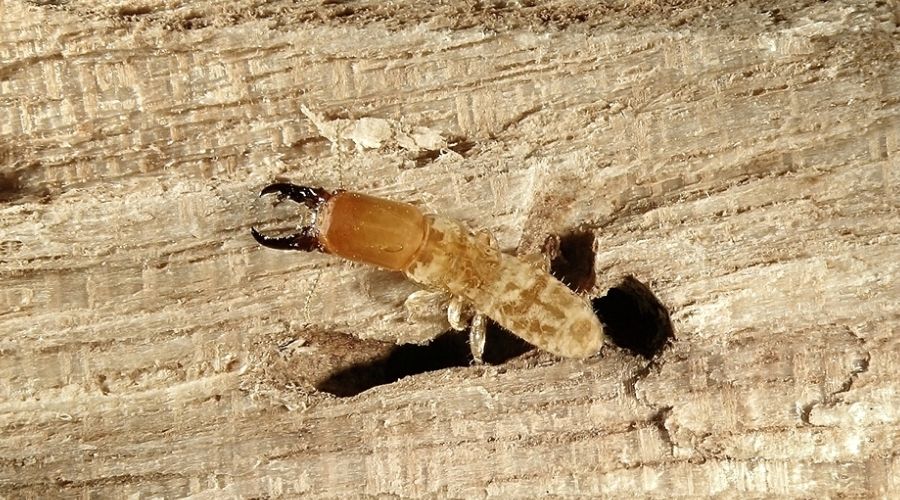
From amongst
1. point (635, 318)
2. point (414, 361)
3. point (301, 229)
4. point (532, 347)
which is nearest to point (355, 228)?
point (301, 229)

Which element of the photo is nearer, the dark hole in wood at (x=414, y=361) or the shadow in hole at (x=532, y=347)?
the shadow in hole at (x=532, y=347)

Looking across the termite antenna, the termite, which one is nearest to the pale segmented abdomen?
the termite

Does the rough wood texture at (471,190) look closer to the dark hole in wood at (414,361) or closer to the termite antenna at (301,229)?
the termite antenna at (301,229)

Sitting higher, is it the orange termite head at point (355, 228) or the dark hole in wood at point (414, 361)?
the orange termite head at point (355, 228)

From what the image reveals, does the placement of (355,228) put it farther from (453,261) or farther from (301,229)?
(453,261)

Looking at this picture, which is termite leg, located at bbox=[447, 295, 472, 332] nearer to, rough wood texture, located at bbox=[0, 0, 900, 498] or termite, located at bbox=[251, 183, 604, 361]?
termite, located at bbox=[251, 183, 604, 361]

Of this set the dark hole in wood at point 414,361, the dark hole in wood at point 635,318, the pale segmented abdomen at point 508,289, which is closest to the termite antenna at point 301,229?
the pale segmented abdomen at point 508,289

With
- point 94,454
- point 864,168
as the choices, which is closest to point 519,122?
point 864,168
